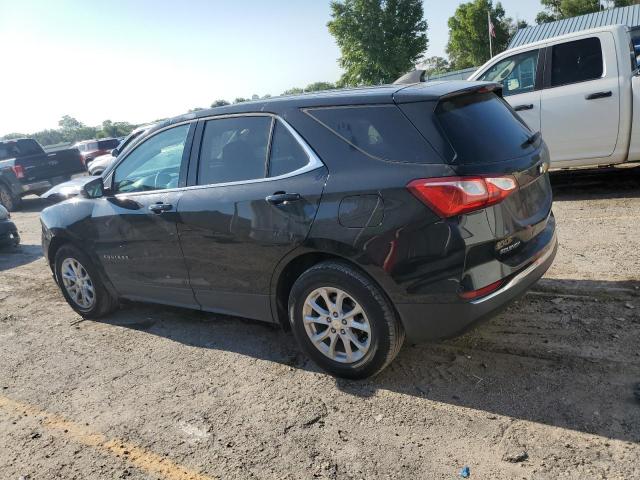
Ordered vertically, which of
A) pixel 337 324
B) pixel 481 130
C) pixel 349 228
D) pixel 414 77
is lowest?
pixel 337 324

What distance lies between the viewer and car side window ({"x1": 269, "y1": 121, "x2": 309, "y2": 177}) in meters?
3.27

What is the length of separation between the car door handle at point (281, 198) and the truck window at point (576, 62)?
5.09m

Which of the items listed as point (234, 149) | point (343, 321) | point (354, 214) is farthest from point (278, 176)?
point (343, 321)

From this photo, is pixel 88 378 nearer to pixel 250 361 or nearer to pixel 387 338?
pixel 250 361

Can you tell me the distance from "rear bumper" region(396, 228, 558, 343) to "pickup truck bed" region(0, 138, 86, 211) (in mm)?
14030

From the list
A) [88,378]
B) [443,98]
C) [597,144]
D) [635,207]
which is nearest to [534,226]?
[443,98]

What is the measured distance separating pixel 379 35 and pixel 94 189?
36.1 meters

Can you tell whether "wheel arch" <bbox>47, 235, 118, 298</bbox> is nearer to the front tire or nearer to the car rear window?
the front tire

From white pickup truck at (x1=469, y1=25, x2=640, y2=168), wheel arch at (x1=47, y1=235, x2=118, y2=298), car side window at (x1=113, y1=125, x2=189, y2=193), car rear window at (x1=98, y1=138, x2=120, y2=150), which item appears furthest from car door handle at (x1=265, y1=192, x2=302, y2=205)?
car rear window at (x1=98, y1=138, x2=120, y2=150)

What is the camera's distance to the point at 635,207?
6.07m

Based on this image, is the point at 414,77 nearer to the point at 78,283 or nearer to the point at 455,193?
the point at 455,193

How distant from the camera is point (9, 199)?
14.1m

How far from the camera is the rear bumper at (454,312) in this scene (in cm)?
282

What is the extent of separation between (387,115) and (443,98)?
1.07 ft
